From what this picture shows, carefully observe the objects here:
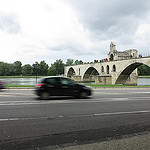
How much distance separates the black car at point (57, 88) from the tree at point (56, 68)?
420 feet

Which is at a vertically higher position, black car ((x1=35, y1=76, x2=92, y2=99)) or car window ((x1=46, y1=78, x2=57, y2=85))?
car window ((x1=46, y1=78, x2=57, y2=85))

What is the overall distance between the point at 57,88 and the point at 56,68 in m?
137

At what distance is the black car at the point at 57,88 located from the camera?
32.9 ft

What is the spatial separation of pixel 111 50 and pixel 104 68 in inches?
749

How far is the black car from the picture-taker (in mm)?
10023

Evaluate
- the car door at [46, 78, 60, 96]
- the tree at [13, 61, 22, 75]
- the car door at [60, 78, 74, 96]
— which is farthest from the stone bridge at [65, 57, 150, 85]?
the tree at [13, 61, 22, 75]

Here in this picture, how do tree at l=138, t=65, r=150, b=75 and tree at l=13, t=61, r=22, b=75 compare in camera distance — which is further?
tree at l=13, t=61, r=22, b=75

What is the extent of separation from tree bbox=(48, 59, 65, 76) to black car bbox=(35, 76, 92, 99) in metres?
128

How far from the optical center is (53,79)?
10.3m

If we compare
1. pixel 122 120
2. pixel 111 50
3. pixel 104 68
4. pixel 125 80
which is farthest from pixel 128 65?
pixel 122 120

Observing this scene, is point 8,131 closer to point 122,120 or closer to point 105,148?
point 105,148

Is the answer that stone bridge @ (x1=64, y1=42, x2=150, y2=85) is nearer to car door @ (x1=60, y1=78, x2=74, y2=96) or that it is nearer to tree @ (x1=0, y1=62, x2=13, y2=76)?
car door @ (x1=60, y1=78, x2=74, y2=96)

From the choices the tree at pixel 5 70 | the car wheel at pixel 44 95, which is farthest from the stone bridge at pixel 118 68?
the tree at pixel 5 70

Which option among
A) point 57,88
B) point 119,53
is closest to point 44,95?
point 57,88
